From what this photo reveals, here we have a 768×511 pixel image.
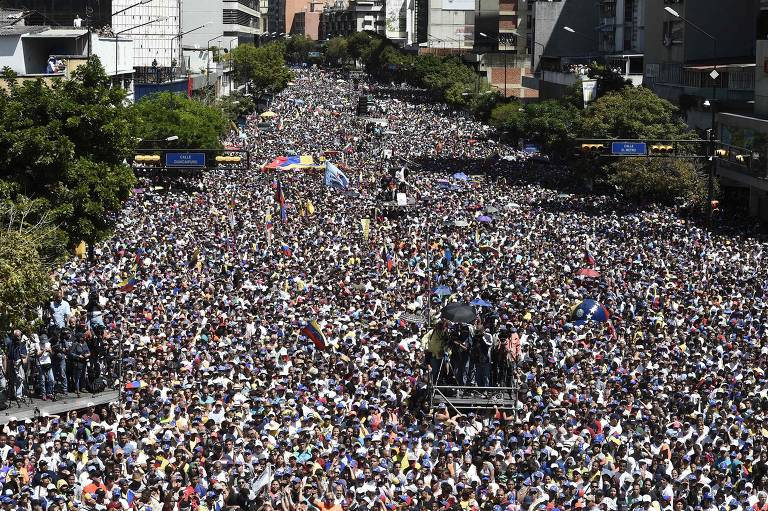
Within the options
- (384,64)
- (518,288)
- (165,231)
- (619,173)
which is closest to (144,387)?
(518,288)

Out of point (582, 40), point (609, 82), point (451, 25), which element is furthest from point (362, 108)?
point (451, 25)

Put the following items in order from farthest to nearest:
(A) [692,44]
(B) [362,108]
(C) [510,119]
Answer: (B) [362,108] → (C) [510,119] → (A) [692,44]

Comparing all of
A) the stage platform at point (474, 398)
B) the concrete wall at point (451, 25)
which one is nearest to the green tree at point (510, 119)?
the stage platform at point (474, 398)

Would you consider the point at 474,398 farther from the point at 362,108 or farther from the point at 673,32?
the point at 362,108

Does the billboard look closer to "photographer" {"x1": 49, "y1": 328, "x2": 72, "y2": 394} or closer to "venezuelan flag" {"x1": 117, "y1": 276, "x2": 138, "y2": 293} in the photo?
"venezuelan flag" {"x1": 117, "y1": 276, "x2": 138, "y2": 293}

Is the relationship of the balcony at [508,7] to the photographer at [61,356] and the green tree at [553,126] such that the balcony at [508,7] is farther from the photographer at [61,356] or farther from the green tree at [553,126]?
the photographer at [61,356]

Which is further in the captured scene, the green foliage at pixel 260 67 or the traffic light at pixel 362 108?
the green foliage at pixel 260 67
